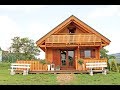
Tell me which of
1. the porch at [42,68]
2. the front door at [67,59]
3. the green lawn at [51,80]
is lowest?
the green lawn at [51,80]

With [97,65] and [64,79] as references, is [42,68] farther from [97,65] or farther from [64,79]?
[64,79]

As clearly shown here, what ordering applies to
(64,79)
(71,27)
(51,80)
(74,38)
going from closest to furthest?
1. (51,80)
2. (64,79)
3. (74,38)
4. (71,27)

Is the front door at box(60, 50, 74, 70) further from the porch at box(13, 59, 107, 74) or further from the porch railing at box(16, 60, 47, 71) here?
the porch railing at box(16, 60, 47, 71)

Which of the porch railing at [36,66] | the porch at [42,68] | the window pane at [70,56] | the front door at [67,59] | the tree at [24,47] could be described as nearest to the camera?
the porch at [42,68]

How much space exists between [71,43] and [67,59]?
178cm

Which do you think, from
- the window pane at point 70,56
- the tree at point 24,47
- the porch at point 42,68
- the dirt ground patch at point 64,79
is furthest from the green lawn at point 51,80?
the tree at point 24,47

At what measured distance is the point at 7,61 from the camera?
34500mm

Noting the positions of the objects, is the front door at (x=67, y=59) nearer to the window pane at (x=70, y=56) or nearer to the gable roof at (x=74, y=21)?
the window pane at (x=70, y=56)

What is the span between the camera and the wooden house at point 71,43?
21.1 metres

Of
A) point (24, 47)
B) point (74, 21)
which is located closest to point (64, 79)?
point (74, 21)

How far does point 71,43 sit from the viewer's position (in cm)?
2114

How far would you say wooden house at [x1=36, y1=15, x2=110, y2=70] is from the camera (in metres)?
21.1
